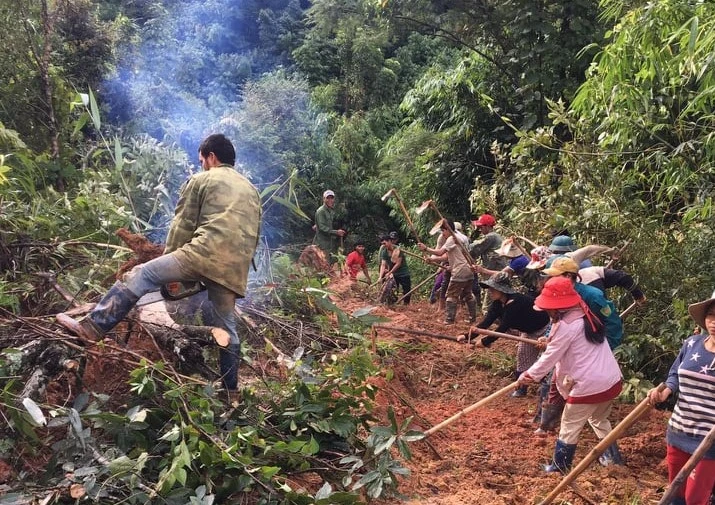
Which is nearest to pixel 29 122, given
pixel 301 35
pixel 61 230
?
pixel 61 230

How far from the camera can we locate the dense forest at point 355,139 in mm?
4230

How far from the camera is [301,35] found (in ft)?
57.3

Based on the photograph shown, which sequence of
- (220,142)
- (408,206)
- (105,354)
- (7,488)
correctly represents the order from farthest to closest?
1. (408,206)
2. (220,142)
3. (105,354)
4. (7,488)

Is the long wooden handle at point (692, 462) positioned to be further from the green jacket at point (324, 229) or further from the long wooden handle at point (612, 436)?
the green jacket at point (324, 229)

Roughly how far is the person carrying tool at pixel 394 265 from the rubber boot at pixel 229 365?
516 cm

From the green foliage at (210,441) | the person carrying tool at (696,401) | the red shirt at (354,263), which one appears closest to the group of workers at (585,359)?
the person carrying tool at (696,401)

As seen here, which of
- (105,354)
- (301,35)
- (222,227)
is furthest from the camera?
(301,35)

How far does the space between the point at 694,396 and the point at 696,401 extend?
2cm

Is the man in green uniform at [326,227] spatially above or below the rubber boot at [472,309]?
above

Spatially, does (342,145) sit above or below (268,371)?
below

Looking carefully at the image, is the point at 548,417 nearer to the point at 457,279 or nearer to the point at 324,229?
the point at 457,279

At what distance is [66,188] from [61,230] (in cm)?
138

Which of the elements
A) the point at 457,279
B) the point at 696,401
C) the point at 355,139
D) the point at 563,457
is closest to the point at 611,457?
the point at 563,457

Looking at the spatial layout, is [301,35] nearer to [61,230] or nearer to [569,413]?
[61,230]
